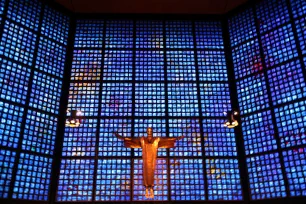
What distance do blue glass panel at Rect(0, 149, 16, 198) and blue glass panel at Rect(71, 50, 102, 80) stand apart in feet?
18.6

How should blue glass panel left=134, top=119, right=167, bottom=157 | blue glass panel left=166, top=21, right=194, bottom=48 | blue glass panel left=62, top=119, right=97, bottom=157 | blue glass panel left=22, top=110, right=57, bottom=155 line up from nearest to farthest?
blue glass panel left=22, top=110, right=57, bottom=155
blue glass panel left=62, top=119, right=97, bottom=157
blue glass panel left=134, top=119, right=167, bottom=157
blue glass panel left=166, top=21, right=194, bottom=48

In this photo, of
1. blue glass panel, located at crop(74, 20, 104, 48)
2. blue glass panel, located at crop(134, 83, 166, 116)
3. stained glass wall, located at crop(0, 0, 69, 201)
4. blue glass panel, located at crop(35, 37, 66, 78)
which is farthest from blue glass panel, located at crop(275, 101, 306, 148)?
blue glass panel, located at crop(35, 37, 66, 78)

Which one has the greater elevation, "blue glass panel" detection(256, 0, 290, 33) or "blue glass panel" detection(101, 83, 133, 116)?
"blue glass panel" detection(256, 0, 290, 33)

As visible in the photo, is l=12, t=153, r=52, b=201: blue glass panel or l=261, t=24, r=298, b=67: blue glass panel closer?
l=12, t=153, r=52, b=201: blue glass panel

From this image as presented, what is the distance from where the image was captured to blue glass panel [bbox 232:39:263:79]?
1739 cm

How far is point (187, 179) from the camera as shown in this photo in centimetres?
1566

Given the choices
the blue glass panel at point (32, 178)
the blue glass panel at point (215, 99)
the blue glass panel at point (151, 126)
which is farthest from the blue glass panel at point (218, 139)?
the blue glass panel at point (32, 178)

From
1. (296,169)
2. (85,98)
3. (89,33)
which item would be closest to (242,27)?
(296,169)

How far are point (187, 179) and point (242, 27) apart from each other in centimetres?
974

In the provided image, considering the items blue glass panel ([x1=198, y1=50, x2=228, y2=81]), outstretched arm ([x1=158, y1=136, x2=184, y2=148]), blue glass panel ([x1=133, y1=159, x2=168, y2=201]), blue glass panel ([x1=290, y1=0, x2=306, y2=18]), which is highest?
blue glass panel ([x1=290, y1=0, x2=306, y2=18])

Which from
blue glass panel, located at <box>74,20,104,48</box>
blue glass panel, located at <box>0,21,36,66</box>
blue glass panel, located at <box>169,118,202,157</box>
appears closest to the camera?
blue glass panel, located at <box>0,21,36,66</box>

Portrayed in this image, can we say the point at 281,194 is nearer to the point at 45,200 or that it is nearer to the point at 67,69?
the point at 45,200

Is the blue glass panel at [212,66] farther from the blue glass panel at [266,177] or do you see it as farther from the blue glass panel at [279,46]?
Result: the blue glass panel at [266,177]

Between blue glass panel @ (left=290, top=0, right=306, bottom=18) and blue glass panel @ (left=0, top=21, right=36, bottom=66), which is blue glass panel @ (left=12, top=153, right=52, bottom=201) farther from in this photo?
blue glass panel @ (left=290, top=0, right=306, bottom=18)
